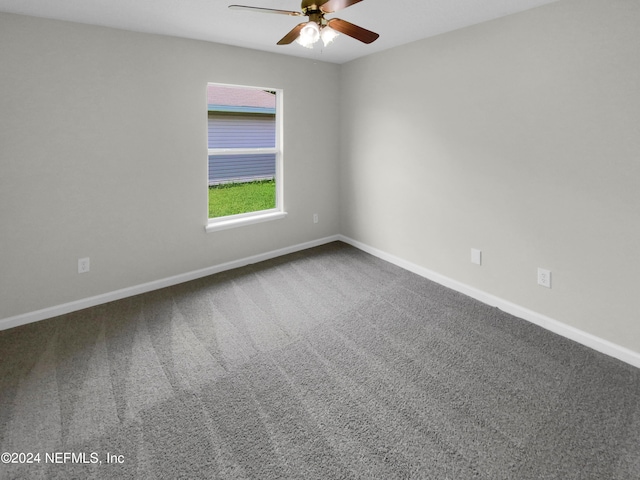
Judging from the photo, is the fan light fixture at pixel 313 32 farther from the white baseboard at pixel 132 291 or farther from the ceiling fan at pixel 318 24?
the white baseboard at pixel 132 291

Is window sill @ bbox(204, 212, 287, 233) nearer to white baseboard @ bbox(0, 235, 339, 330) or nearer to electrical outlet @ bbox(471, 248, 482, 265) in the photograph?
white baseboard @ bbox(0, 235, 339, 330)

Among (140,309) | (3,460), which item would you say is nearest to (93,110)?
(140,309)

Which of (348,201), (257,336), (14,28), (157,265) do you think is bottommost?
(257,336)

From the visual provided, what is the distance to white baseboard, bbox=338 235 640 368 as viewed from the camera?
91.3 inches

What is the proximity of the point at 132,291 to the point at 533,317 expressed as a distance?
11.4 feet

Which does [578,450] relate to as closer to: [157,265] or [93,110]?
[157,265]

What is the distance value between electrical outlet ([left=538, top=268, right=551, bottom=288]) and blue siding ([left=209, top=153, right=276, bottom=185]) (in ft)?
9.63

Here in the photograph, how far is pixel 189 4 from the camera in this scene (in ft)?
7.89

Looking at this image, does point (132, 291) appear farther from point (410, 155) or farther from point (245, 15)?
point (410, 155)

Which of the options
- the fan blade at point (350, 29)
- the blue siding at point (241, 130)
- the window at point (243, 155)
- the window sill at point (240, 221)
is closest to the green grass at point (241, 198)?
the window at point (243, 155)

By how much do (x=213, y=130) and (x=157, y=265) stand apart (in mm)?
1545

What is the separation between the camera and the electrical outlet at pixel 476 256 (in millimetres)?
3139

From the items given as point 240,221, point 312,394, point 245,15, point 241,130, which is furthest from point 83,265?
point 245,15

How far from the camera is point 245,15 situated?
2629 millimetres
